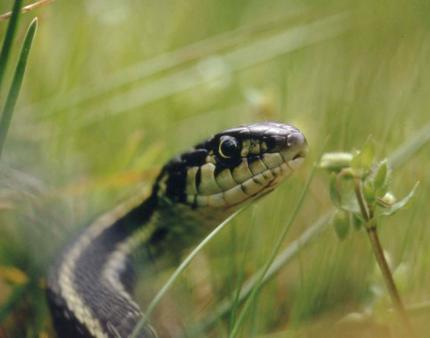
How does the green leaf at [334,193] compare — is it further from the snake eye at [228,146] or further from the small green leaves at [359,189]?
the snake eye at [228,146]

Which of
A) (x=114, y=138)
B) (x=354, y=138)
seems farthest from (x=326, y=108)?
(x=114, y=138)

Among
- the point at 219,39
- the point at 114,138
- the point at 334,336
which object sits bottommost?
the point at 334,336

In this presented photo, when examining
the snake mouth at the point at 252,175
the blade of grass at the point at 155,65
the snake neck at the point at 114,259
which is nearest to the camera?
the snake neck at the point at 114,259

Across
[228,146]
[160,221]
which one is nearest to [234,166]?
[228,146]

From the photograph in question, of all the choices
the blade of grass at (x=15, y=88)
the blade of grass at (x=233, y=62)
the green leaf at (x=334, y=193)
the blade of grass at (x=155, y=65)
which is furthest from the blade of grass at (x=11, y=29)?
the blade of grass at (x=233, y=62)

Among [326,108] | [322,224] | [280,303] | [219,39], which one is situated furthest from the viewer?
[219,39]

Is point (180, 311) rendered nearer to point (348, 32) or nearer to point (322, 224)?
point (322, 224)

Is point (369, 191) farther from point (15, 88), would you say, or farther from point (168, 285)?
point (15, 88)
